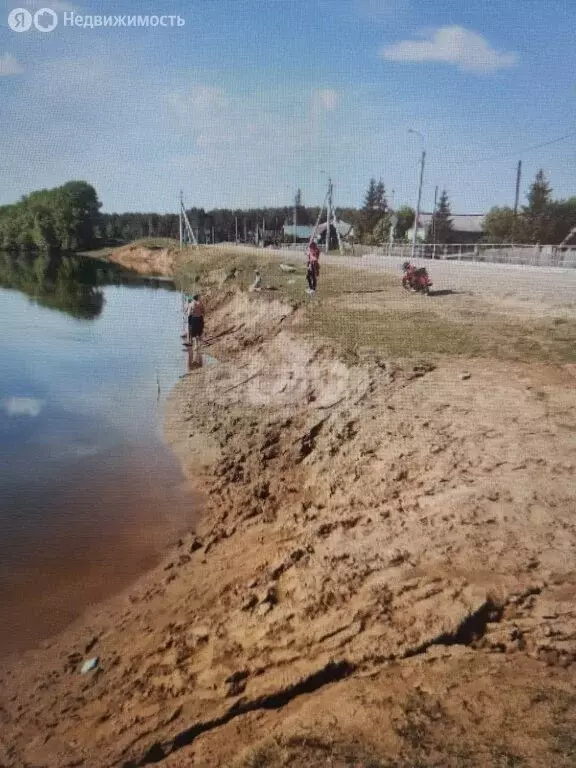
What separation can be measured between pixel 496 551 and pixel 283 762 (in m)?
2.52

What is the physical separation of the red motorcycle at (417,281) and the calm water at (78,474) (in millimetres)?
7831

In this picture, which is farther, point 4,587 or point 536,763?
point 4,587

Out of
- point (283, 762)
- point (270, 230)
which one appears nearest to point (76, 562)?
point (283, 762)

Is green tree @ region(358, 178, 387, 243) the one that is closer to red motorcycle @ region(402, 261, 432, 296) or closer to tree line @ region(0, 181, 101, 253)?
tree line @ region(0, 181, 101, 253)

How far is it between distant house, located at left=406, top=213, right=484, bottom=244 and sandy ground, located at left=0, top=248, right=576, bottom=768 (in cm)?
5506

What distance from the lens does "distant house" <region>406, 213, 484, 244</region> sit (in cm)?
6053

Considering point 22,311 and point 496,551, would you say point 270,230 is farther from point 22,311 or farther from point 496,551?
point 496,551

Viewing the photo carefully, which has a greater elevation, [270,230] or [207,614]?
[270,230]

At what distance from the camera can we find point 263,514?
23.6 feet

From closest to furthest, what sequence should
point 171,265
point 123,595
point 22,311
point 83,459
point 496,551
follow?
point 496,551
point 123,595
point 83,459
point 22,311
point 171,265

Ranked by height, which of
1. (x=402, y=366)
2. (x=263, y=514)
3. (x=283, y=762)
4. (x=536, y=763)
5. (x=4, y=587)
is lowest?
(x=4, y=587)

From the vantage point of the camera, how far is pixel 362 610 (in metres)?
4.11

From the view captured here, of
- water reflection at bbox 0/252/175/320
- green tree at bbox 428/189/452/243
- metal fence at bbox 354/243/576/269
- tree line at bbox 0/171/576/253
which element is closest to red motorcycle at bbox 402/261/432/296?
metal fence at bbox 354/243/576/269

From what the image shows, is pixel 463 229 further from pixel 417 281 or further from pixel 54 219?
pixel 417 281
